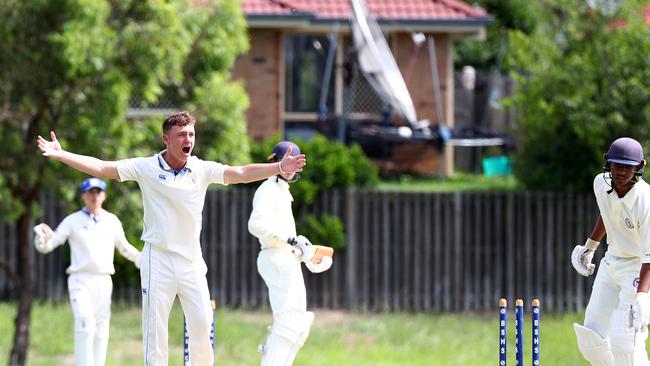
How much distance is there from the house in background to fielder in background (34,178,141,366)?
11562mm

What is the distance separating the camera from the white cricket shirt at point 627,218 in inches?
359

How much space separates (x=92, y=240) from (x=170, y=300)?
2.59 meters

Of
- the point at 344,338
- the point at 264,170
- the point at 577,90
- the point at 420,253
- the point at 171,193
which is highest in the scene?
the point at 577,90

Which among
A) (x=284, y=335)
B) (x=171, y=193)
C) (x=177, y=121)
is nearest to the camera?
(x=177, y=121)

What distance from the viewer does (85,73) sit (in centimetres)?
1523

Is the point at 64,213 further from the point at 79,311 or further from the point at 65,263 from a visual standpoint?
the point at 79,311

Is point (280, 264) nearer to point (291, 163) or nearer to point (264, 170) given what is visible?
point (264, 170)

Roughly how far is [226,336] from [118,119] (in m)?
3.60

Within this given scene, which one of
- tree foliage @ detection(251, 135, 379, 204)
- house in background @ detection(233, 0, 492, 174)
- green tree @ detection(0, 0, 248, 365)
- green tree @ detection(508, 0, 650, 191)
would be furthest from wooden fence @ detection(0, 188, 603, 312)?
house in background @ detection(233, 0, 492, 174)

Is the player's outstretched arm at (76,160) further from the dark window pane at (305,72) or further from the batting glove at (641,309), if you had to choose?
the dark window pane at (305,72)

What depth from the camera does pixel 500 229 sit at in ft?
65.2

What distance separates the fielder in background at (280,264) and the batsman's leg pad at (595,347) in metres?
2.09

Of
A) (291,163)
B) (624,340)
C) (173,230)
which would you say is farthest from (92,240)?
(624,340)

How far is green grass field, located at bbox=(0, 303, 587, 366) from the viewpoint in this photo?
16.7 meters
